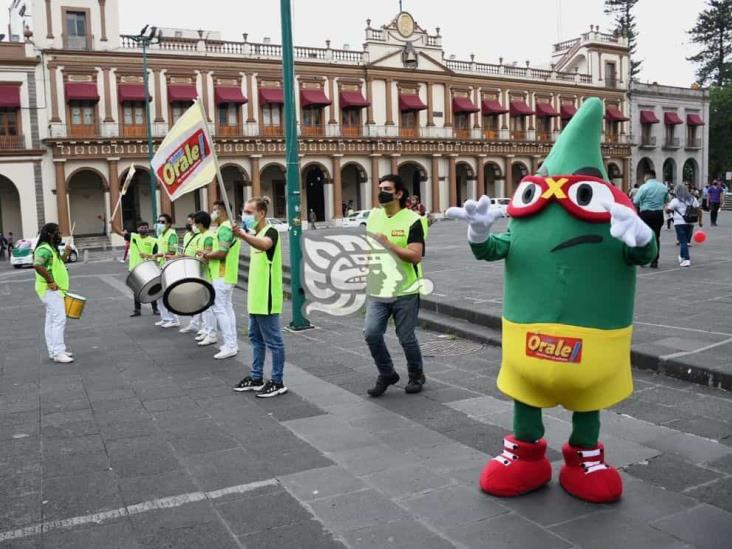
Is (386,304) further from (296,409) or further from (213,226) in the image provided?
(213,226)

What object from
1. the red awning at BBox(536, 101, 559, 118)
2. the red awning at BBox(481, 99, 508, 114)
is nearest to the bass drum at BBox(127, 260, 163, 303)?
the red awning at BBox(481, 99, 508, 114)

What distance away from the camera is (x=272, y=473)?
4.24 m

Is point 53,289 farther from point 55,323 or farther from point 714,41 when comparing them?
point 714,41

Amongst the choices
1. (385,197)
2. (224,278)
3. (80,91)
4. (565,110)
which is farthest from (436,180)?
(385,197)

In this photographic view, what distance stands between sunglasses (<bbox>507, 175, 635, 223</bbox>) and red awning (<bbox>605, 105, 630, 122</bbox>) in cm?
4610

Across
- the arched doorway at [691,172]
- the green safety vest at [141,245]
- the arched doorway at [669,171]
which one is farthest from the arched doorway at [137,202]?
the arched doorway at [691,172]

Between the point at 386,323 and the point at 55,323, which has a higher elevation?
the point at 386,323

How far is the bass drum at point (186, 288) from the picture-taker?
7504 mm

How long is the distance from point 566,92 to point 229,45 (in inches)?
901

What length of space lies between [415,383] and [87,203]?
1241 inches

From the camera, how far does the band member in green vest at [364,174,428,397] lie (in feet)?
18.5

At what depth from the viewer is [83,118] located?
31.7 metres

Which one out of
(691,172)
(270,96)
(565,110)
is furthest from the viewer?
(691,172)

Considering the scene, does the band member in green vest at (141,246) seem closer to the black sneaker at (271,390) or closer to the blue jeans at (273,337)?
the blue jeans at (273,337)
